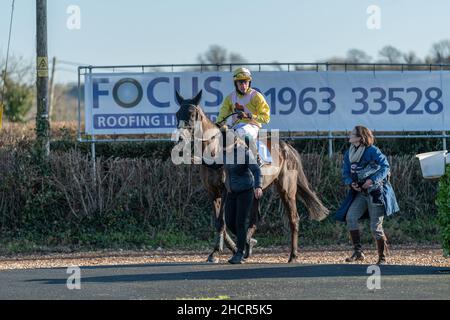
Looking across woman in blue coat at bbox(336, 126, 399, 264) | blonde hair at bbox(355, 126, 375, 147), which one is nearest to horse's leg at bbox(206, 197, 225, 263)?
woman in blue coat at bbox(336, 126, 399, 264)

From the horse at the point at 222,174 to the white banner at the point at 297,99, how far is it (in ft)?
12.3

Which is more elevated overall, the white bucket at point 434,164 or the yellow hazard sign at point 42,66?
the yellow hazard sign at point 42,66

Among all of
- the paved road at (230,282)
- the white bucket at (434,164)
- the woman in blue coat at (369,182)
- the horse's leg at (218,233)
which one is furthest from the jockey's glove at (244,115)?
the white bucket at (434,164)

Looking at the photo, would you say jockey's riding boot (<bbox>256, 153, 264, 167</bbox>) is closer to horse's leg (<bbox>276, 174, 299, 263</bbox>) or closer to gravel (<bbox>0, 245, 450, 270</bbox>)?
horse's leg (<bbox>276, 174, 299, 263</bbox>)

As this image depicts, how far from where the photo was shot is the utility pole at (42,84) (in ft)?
61.9

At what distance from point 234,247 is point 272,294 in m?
4.19

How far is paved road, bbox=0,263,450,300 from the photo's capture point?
32.8 feet

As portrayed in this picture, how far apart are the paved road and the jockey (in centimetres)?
212

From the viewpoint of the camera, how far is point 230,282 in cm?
1098

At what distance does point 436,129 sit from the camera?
19.2 meters

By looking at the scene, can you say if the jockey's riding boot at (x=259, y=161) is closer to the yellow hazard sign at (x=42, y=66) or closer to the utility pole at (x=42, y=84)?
the utility pole at (x=42, y=84)

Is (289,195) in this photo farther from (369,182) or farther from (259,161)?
(369,182)

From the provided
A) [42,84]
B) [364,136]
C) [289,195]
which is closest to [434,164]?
[364,136]
